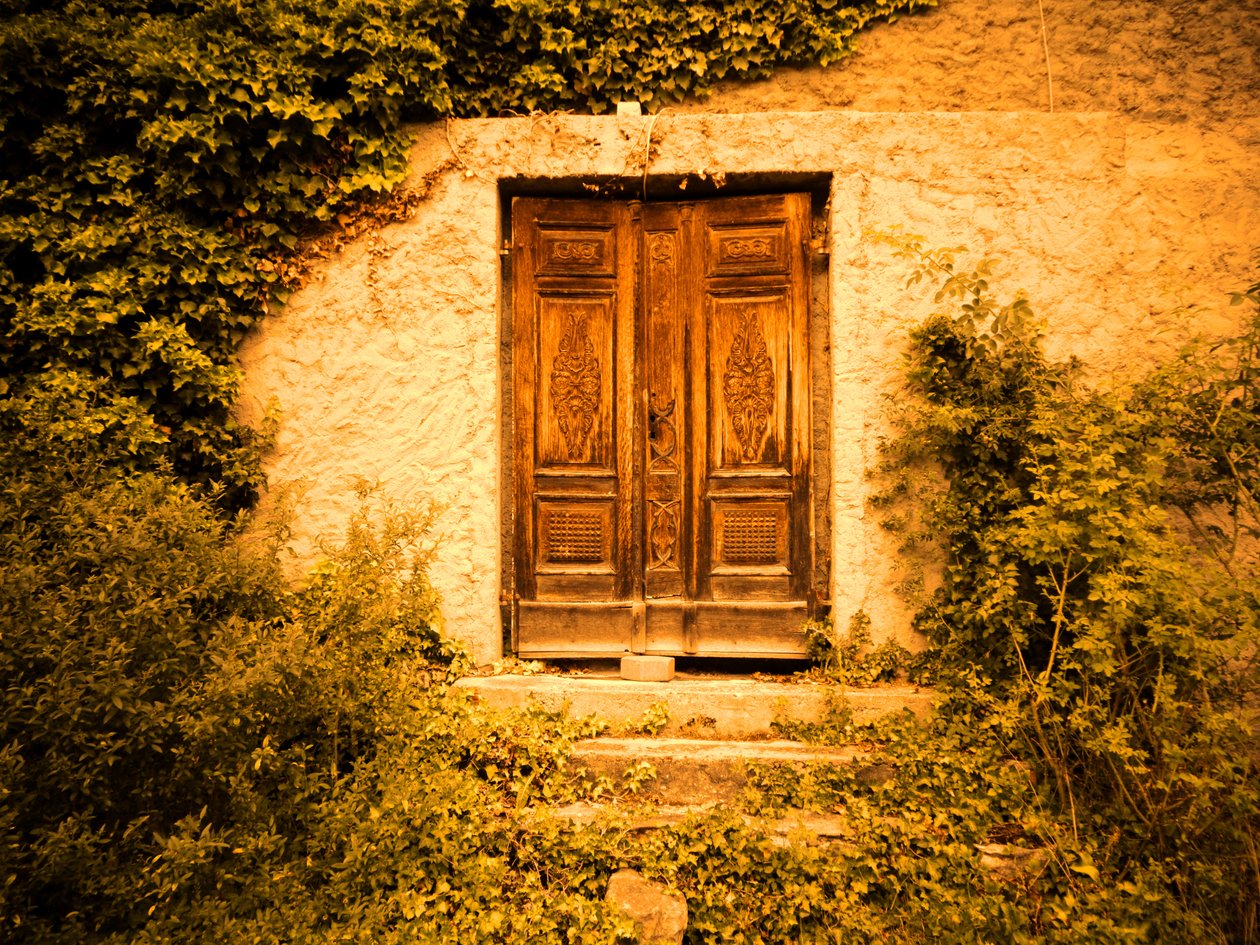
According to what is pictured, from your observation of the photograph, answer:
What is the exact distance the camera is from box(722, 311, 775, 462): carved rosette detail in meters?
3.89

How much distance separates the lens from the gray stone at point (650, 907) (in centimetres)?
245

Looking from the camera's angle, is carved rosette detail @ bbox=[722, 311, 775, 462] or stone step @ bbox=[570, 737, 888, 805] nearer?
stone step @ bbox=[570, 737, 888, 805]

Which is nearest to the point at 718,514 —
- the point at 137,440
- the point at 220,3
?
the point at 137,440

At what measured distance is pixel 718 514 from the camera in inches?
154

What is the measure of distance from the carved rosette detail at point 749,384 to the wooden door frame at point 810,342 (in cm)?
27

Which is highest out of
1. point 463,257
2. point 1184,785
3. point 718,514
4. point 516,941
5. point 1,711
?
point 463,257

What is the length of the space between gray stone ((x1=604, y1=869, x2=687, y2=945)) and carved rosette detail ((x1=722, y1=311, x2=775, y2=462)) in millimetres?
2188

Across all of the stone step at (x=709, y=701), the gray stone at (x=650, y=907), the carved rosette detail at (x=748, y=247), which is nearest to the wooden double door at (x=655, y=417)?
the carved rosette detail at (x=748, y=247)

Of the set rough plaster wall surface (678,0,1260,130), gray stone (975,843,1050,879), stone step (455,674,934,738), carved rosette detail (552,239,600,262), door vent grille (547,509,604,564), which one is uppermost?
rough plaster wall surface (678,0,1260,130)

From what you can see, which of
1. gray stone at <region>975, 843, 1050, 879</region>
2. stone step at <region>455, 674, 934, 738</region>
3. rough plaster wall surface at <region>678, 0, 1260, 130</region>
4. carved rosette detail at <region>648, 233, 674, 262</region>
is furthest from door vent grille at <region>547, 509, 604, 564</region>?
rough plaster wall surface at <region>678, 0, 1260, 130</region>

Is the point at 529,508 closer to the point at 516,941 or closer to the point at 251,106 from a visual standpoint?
the point at 516,941

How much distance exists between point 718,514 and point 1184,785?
2.28 metres

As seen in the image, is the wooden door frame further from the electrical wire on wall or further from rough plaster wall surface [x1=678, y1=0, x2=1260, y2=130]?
the electrical wire on wall

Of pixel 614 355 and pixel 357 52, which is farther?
pixel 614 355
